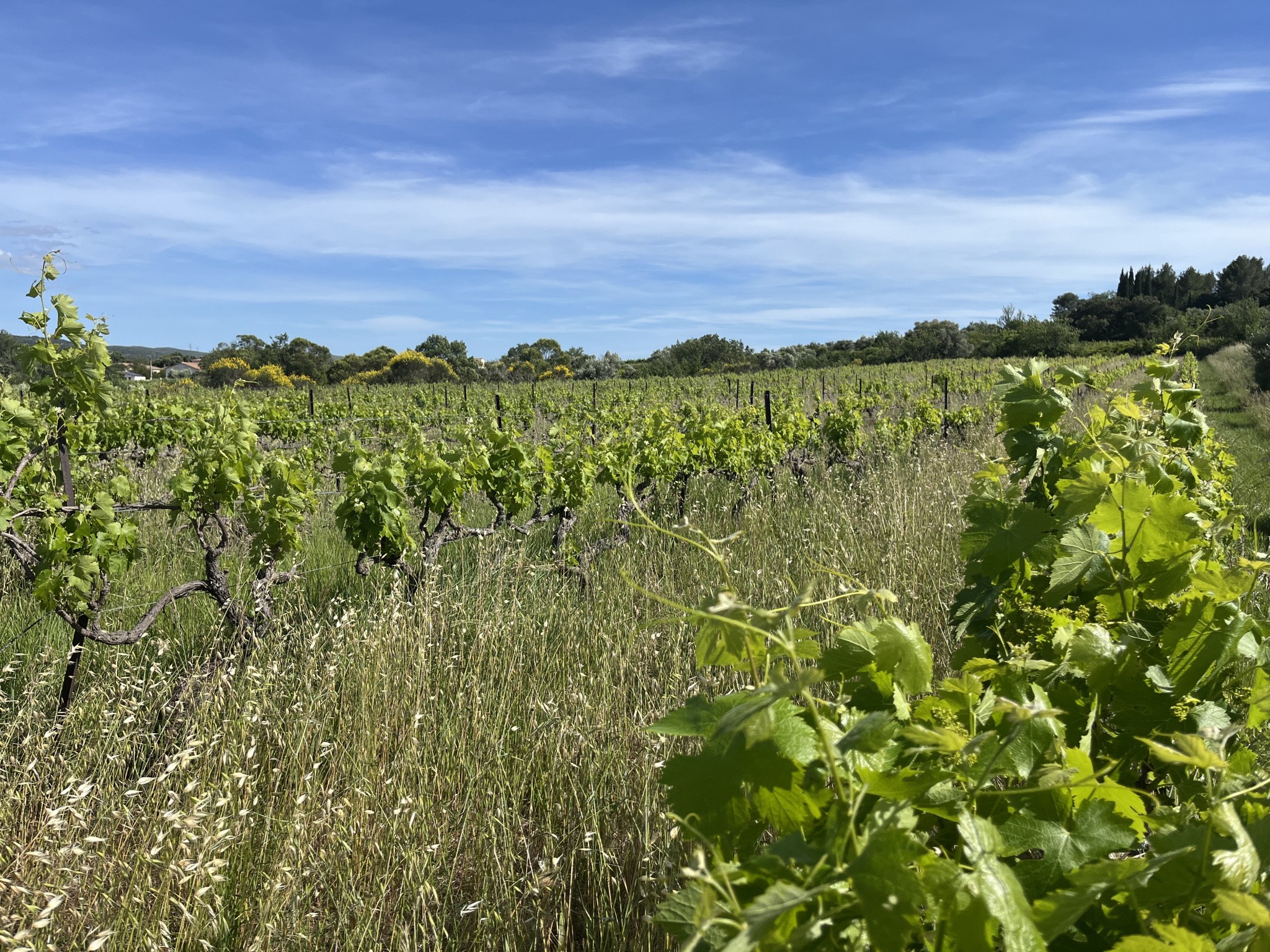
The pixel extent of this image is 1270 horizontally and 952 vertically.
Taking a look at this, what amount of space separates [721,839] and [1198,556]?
153 centimetres

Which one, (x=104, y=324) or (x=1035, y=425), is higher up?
(x=104, y=324)

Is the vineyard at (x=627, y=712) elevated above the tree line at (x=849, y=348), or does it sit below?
below

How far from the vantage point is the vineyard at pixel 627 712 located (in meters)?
0.81

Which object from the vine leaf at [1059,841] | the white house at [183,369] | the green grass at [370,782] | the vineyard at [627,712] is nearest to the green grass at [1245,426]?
the vineyard at [627,712]

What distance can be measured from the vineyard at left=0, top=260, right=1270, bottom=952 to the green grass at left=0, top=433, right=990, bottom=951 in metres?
0.02

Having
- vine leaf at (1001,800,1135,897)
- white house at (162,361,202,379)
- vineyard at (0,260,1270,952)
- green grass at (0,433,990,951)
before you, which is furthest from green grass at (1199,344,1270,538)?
white house at (162,361,202,379)

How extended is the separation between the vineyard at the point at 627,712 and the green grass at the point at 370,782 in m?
0.02

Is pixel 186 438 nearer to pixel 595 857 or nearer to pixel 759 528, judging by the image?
pixel 759 528

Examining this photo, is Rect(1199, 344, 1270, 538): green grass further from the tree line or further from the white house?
the white house

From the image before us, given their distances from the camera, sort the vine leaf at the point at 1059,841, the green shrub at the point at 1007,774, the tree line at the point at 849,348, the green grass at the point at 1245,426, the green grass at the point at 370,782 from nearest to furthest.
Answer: the green shrub at the point at 1007,774
the vine leaf at the point at 1059,841
the green grass at the point at 370,782
the green grass at the point at 1245,426
the tree line at the point at 849,348

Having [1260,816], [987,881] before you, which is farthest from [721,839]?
[1260,816]

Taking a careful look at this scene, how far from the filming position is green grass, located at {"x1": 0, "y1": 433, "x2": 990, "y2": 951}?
2.20 meters

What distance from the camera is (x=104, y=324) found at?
3729 millimetres

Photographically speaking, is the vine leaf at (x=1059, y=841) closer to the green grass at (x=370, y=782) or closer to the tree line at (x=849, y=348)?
the green grass at (x=370, y=782)
